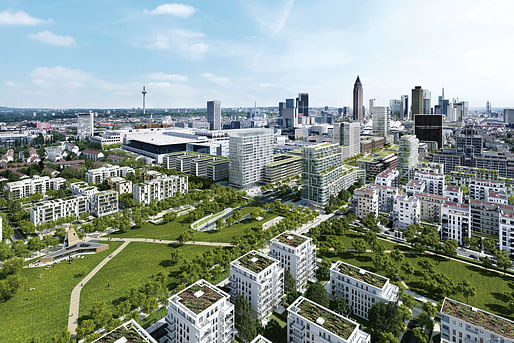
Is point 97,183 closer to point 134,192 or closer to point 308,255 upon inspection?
point 134,192

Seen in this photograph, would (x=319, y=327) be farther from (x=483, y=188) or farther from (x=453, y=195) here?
(x=483, y=188)

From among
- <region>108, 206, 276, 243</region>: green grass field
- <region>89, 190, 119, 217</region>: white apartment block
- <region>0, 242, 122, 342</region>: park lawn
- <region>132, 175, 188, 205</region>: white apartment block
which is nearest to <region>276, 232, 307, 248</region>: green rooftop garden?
<region>108, 206, 276, 243</region>: green grass field

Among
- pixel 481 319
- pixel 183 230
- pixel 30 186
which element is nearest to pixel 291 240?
pixel 481 319

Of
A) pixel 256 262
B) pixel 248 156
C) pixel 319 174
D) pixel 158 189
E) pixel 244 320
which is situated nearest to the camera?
pixel 244 320

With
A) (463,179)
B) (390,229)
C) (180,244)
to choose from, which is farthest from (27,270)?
(463,179)

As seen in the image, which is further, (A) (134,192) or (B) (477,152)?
(B) (477,152)

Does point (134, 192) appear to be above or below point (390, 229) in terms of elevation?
above

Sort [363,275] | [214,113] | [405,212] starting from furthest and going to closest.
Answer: [214,113] < [405,212] < [363,275]

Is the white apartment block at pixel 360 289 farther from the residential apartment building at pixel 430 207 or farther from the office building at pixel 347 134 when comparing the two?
the office building at pixel 347 134
